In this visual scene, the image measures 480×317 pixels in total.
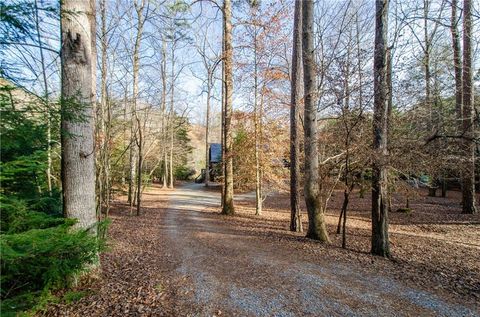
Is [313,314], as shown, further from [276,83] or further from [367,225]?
[276,83]

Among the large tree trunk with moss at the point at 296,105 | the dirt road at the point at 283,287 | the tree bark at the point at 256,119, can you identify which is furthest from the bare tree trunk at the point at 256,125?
the dirt road at the point at 283,287

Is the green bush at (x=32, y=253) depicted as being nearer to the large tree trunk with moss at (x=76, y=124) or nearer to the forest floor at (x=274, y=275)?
the large tree trunk with moss at (x=76, y=124)

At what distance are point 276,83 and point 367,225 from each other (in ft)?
20.9

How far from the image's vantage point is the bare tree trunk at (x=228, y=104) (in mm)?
10656

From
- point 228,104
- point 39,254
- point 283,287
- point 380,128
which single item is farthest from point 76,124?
point 228,104

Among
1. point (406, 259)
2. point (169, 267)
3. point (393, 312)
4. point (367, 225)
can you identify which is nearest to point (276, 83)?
point (367, 225)

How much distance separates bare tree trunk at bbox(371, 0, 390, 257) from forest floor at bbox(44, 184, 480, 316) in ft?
1.62

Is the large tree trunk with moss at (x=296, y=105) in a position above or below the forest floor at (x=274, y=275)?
above

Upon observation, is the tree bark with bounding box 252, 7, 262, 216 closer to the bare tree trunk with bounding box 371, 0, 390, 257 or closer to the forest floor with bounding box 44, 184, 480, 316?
the forest floor with bounding box 44, 184, 480, 316

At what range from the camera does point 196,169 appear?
37.8m

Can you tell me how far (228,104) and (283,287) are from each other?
8.15 metres

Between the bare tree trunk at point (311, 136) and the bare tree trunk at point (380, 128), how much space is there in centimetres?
138

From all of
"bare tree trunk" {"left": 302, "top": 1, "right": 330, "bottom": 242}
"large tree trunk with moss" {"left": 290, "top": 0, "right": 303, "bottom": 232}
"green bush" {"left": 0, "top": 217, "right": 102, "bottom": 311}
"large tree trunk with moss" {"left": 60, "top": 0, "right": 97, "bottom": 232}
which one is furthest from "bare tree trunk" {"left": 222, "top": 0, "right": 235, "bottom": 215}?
"green bush" {"left": 0, "top": 217, "right": 102, "bottom": 311}

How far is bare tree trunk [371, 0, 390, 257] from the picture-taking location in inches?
216
